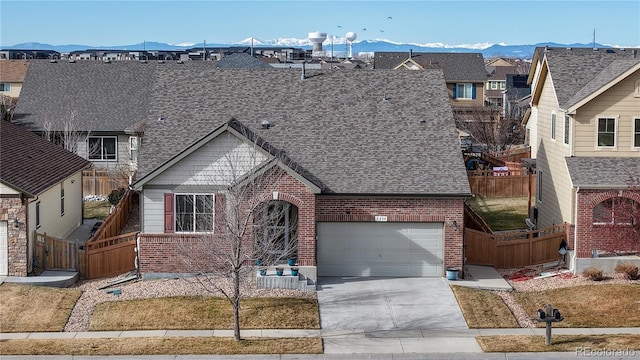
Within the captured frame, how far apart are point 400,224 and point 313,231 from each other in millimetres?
3232

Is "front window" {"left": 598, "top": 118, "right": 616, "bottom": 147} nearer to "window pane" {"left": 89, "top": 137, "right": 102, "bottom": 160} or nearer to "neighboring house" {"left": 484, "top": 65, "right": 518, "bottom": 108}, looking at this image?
"window pane" {"left": 89, "top": 137, "right": 102, "bottom": 160}

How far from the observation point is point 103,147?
2084 inches

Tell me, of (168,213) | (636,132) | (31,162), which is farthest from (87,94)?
(636,132)

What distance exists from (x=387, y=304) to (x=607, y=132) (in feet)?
38.4

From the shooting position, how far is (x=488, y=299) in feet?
94.0

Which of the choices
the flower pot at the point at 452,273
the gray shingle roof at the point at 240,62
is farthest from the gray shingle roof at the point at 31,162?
the gray shingle roof at the point at 240,62

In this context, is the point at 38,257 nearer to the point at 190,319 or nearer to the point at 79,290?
the point at 79,290

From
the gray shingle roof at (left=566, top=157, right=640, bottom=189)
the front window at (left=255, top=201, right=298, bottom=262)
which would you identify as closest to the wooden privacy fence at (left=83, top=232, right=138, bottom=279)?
the front window at (left=255, top=201, right=298, bottom=262)

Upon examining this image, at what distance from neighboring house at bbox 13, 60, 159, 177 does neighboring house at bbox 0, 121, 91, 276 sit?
1095 centimetres

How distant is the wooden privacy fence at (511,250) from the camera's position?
33344 millimetres

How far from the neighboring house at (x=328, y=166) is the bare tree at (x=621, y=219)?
5333 millimetres

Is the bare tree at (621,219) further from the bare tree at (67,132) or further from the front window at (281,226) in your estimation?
the bare tree at (67,132)

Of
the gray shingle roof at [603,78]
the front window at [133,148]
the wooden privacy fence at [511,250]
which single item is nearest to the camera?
the wooden privacy fence at [511,250]

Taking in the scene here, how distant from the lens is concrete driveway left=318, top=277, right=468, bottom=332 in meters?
26.5
